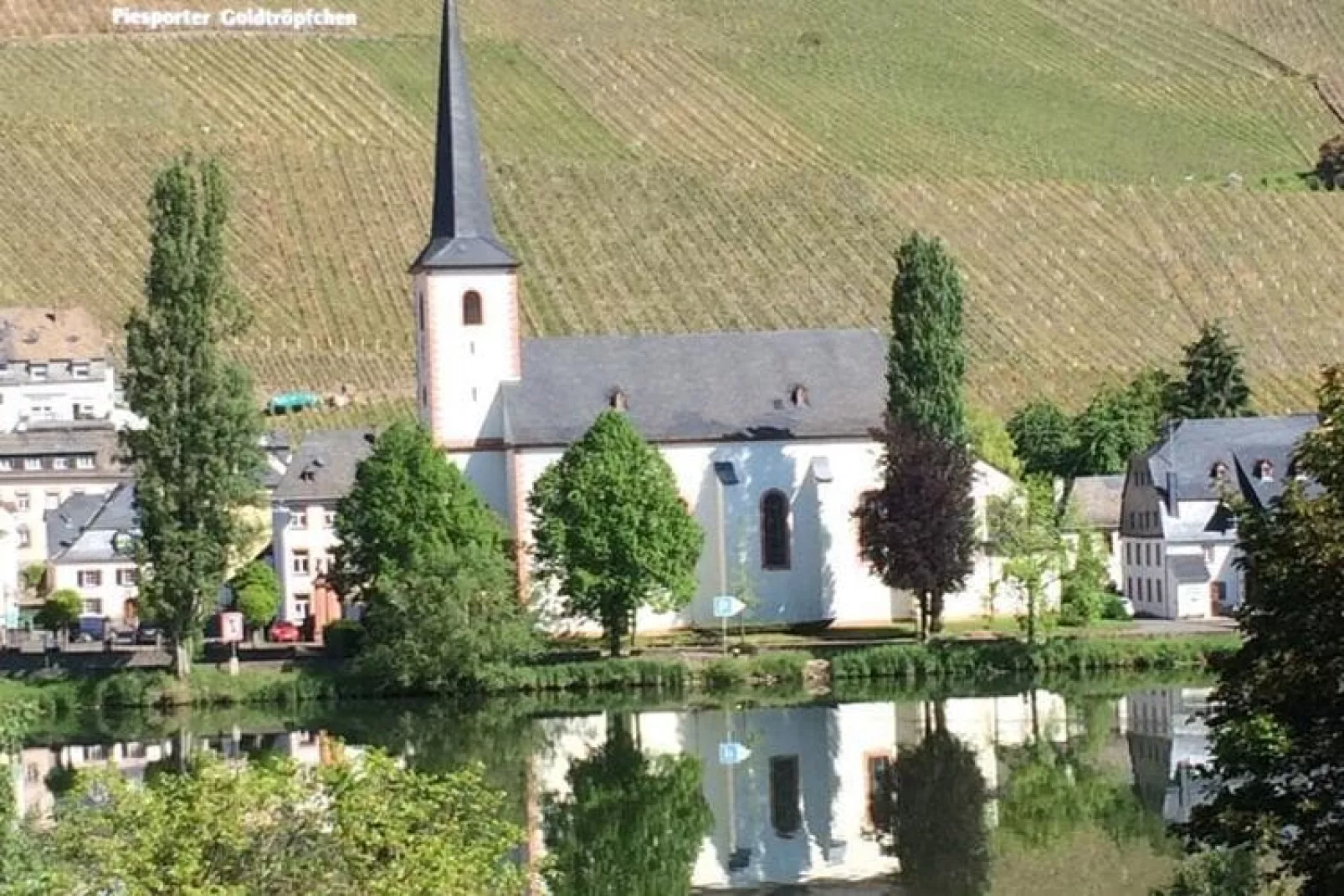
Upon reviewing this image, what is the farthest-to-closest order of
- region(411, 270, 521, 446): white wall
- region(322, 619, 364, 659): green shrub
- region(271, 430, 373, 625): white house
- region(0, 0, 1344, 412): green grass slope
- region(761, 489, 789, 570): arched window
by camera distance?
region(0, 0, 1344, 412): green grass slope, region(271, 430, 373, 625): white house, region(761, 489, 789, 570): arched window, region(411, 270, 521, 446): white wall, region(322, 619, 364, 659): green shrub

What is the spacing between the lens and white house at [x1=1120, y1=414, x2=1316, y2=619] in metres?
87.3

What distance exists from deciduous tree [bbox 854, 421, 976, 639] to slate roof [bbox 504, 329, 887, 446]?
543 centimetres

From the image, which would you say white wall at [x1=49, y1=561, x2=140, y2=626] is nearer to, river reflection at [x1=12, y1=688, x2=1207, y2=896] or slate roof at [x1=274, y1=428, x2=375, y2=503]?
slate roof at [x1=274, y1=428, x2=375, y2=503]

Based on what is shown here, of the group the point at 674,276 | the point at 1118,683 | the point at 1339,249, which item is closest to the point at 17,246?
the point at 674,276

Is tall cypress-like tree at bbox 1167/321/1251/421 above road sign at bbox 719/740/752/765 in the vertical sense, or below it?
above

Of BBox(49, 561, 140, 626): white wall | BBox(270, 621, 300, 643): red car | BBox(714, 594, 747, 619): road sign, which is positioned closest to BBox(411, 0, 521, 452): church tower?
BBox(270, 621, 300, 643): red car

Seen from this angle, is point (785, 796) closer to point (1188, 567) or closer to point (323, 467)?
point (1188, 567)

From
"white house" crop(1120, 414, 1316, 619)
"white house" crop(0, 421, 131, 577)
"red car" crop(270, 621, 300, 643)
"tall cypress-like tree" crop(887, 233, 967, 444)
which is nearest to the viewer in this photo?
"tall cypress-like tree" crop(887, 233, 967, 444)

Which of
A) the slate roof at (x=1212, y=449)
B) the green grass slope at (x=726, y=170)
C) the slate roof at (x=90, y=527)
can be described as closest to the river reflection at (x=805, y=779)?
the slate roof at (x=1212, y=449)

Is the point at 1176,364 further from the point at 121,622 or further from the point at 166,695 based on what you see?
the point at 166,695

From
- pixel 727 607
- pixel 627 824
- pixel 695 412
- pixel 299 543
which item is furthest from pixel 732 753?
pixel 299 543

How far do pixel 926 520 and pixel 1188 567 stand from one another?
11.8m

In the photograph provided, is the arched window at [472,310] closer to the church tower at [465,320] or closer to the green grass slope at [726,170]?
the church tower at [465,320]

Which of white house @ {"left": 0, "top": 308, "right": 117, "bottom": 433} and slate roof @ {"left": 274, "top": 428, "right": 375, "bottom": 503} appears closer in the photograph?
slate roof @ {"left": 274, "top": 428, "right": 375, "bottom": 503}
